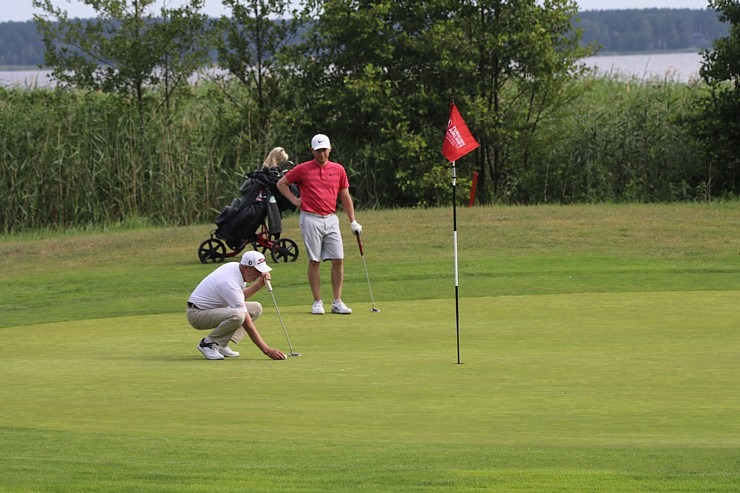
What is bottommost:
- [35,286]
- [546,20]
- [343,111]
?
[35,286]

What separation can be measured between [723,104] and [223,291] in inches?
716

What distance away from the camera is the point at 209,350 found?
10.7 meters

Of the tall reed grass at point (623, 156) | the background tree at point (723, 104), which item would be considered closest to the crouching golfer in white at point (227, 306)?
the background tree at point (723, 104)

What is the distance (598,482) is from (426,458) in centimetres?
98

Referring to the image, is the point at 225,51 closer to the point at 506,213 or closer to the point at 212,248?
the point at 506,213

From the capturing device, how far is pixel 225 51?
2923 centimetres

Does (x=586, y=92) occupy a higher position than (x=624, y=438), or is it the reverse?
(x=586, y=92)

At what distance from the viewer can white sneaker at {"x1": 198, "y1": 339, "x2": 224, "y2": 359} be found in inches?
418

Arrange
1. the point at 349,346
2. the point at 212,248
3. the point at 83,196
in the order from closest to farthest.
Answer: the point at 349,346, the point at 212,248, the point at 83,196

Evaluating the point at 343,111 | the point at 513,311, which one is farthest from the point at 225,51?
the point at 513,311

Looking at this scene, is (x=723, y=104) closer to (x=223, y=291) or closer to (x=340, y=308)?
(x=340, y=308)

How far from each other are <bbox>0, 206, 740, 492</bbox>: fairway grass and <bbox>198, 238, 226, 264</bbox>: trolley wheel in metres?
1.67

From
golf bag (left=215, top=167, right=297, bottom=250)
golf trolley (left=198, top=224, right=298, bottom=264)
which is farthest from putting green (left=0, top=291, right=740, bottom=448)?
golf trolley (left=198, top=224, right=298, bottom=264)

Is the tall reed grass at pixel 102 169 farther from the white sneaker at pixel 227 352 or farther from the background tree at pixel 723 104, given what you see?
the white sneaker at pixel 227 352
